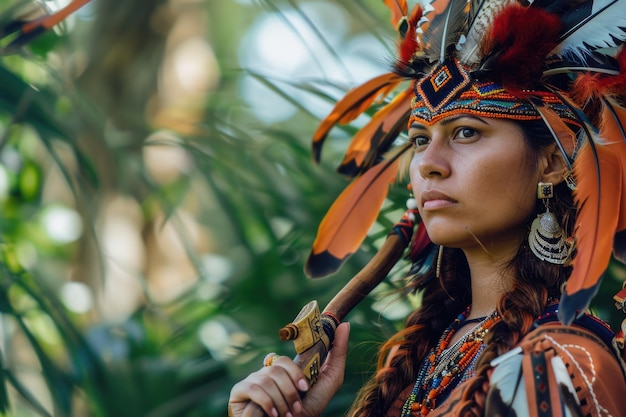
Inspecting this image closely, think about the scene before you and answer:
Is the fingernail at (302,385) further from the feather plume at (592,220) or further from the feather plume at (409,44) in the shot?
the feather plume at (409,44)

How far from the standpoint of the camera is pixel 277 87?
10.5ft

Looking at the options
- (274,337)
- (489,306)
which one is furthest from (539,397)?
(274,337)

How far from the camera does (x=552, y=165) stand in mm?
1644

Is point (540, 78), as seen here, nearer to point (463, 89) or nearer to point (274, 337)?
point (463, 89)

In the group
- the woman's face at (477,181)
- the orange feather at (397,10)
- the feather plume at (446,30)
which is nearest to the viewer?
the woman's face at (477,181)

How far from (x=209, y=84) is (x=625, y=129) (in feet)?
8.32

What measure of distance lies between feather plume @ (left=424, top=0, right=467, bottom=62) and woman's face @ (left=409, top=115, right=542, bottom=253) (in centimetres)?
16

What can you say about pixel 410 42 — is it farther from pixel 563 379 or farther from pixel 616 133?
pixel 563 379

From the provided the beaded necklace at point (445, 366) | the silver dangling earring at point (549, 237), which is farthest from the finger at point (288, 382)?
the silver dangling earring at point (549, 237)

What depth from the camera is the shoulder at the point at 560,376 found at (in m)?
1.34

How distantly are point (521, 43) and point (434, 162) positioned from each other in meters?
0.27

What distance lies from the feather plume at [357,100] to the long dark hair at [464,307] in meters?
0.43

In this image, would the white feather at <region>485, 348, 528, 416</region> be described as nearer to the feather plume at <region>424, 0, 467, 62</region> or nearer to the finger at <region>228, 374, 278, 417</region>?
the finger at <region>228, 374, 278, 417</region>

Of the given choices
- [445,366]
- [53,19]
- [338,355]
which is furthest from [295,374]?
[53,19]
